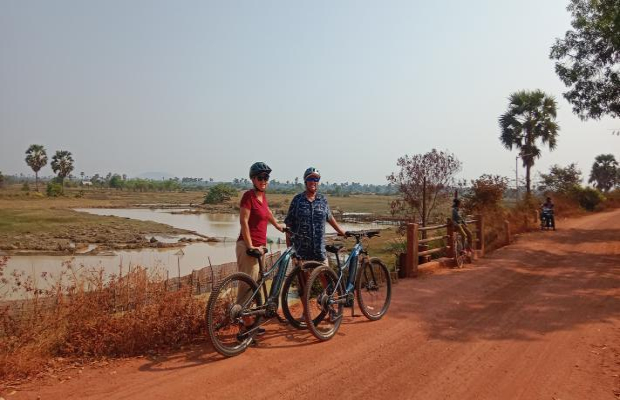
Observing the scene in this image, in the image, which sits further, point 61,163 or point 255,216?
point 61,163

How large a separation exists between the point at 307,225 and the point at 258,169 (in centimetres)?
93

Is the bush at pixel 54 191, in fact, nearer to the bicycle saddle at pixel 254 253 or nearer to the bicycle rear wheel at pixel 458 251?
the bicycle rear wheel at pixel 458 251

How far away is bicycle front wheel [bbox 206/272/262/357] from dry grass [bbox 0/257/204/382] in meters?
0.56

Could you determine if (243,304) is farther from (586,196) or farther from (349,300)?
(586,196)

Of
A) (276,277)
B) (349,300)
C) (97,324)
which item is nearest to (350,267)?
(349,300)

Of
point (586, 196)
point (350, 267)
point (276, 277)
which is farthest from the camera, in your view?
point (586, 196)

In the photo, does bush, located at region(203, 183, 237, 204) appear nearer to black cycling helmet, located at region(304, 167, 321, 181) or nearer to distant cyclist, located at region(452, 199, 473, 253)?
distant cyclist, located at region(452, 199, 473, 253)

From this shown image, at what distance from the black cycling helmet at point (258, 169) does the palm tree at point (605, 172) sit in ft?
221

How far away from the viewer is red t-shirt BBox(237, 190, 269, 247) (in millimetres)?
4781

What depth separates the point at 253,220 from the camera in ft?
15.9

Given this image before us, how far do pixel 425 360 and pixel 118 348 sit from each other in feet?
10.5

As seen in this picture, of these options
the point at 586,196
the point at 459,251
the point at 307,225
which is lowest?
the point at 459,251

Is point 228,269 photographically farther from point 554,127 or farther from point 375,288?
point 554,127

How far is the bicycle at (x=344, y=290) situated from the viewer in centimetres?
510
